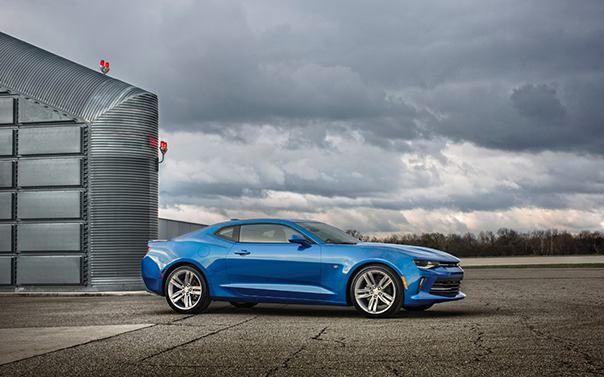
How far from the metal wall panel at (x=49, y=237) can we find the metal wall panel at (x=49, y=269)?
0.76 feet

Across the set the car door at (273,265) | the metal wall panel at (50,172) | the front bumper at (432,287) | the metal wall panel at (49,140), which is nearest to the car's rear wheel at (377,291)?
the front bumper at (432,287)

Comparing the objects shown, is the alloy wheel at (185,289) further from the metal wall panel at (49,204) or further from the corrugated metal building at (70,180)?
the metal wall panel at (49,204)

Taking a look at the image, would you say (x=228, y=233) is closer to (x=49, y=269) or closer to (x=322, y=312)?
(x=322, y=312)

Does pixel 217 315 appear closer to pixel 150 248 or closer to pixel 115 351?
pixel 150 248

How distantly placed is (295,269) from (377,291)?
4.03ft

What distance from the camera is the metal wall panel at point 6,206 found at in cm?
1823

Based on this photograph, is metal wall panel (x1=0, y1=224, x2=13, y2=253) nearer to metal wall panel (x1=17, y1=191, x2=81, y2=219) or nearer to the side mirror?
metal wall panel (x1=17, y1=191, x2=81, y2=219)

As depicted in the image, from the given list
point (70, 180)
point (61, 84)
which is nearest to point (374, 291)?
point (70, 180)

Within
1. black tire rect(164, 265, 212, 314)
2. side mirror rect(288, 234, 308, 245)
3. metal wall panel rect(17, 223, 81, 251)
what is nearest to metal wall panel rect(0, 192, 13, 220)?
metal wall panel rect(17, 223, 81, 251)

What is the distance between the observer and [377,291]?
415 inches

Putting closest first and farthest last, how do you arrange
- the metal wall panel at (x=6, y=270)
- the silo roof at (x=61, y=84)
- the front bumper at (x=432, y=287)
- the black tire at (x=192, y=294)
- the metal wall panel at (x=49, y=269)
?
the front bumper at (x=432, y=287) < the black tire at (x=192, y=294) < the metal wall panel at (x=49, y=269) < the silo roof at (x=61, y=84) < the metal wall panel at (x=6, y=270)

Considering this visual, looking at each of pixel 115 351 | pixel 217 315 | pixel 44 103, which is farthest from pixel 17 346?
pixel 44 103

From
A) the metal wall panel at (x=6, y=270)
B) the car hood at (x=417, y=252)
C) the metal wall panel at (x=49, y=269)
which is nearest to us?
the car hood at (x=417, y=252)

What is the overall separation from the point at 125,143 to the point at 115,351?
441 inches
